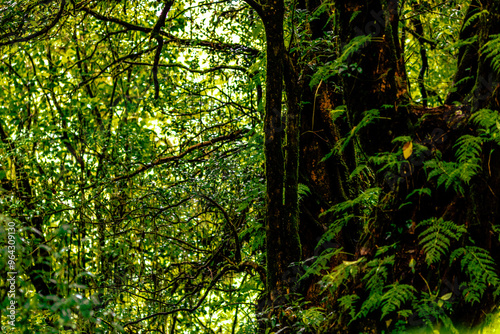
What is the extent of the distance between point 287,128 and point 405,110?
1067 mm

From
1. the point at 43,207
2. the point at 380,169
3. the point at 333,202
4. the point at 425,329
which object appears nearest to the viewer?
the point at 425,329

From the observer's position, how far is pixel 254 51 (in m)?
6.07

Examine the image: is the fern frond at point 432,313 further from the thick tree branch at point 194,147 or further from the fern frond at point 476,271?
the thick tree branch at point 194,147

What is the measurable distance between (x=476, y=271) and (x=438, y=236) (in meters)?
0.22

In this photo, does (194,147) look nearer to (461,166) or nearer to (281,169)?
(281,169)

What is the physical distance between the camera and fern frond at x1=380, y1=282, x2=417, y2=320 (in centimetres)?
224

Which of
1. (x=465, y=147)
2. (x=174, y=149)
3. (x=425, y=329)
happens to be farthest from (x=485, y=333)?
(x=174, y=149)

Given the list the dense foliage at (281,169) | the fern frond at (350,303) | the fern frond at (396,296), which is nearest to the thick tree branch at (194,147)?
the dense foliage at (281,169)

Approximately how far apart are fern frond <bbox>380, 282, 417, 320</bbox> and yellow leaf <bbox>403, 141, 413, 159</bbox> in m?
0.65

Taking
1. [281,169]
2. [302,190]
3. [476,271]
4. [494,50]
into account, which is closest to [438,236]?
[476,271]

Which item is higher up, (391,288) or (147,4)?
(147,4)

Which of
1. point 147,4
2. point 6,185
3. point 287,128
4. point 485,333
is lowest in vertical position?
point 485,333

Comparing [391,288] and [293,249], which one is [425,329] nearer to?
[391,288]

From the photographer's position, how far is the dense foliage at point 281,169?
2.32m
